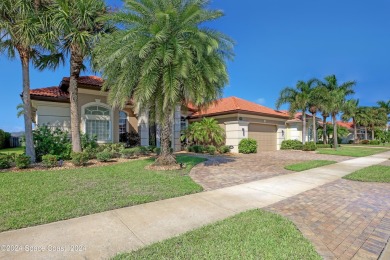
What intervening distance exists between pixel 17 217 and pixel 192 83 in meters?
7.48

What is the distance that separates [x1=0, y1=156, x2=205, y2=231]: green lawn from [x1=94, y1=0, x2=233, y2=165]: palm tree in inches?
102

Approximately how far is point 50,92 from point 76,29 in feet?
18.0

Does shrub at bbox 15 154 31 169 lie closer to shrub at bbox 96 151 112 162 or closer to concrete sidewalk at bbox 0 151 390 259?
shrub at bbox 96 151 112 162

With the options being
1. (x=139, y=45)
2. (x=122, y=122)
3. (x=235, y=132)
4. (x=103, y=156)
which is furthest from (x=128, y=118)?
(x=139, y=45)

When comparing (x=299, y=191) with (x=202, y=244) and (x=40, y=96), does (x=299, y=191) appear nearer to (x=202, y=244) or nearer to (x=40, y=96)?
(x=202, y=244)

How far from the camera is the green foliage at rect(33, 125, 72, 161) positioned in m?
12.3

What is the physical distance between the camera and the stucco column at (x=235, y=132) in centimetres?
1914

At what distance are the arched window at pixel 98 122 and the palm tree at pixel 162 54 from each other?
5.86m

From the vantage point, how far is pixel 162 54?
29.3 feet

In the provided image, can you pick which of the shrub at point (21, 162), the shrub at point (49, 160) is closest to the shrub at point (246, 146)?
the shrub at point (49, 160)

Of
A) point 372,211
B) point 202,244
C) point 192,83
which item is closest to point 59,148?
point 192,83

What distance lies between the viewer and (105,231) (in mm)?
4098

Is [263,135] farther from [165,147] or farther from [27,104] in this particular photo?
[27,104]

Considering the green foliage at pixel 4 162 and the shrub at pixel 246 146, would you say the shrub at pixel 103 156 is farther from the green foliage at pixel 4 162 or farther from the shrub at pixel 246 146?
the shrub at pixel 246 146
